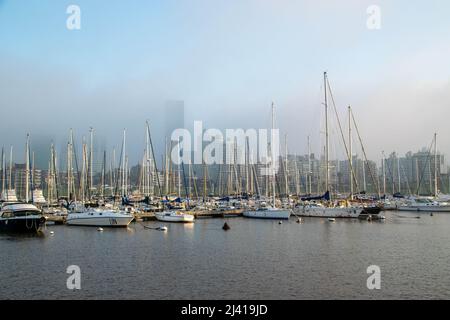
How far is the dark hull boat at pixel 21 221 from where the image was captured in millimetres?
49188

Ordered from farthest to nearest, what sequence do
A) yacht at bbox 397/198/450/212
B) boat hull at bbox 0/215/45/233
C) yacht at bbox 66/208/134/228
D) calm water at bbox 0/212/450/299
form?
yacht at bbox 397/198/450/212 → yacht at bbox 66/208/134/228 → boat hull at bbox 0/215/45/233 → calm water at bbox 0/212/450/299

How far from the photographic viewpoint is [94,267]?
29.2m

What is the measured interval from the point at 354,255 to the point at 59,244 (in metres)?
25.5

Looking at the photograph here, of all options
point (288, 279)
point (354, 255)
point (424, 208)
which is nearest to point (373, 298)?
point (288, 279)

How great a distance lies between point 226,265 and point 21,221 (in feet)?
97.8

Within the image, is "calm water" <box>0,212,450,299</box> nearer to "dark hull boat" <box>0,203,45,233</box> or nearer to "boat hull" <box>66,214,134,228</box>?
"dark hull boat" <box>0,203,45,233</box>

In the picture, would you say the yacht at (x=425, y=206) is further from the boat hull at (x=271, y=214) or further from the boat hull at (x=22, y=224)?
the boat hull at (x=22, y=224)

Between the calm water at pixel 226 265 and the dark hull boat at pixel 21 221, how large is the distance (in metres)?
3.15

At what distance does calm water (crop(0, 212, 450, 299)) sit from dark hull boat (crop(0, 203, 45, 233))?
3.15m

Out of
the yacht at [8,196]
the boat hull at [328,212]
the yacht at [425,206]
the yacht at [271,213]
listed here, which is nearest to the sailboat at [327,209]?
the boat hull at [328,212]

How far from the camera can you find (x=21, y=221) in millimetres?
49188

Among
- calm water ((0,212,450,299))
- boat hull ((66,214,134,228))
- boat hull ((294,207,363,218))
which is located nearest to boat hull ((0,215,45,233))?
calm water ((0,212,450,299))

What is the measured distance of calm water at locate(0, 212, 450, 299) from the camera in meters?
23.2
